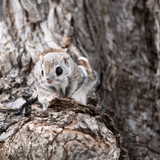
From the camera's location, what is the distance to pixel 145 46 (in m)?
4.93

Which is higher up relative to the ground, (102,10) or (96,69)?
(102,10)

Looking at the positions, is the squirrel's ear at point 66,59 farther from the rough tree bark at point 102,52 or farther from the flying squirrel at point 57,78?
the rough tree bark at point 102,52

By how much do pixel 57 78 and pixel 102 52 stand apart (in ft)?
4.94

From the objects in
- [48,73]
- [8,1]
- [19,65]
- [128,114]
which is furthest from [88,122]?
[8,1]

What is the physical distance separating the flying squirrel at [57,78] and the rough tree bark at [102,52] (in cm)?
18

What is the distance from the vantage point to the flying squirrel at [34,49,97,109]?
302cm

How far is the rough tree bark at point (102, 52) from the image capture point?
3.52 meters

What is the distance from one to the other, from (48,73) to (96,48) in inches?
56.4

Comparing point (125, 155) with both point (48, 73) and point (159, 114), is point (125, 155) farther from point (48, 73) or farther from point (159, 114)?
point (159, 114)

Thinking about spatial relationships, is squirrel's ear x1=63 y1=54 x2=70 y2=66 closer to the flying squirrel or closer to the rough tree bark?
the flying squirrel

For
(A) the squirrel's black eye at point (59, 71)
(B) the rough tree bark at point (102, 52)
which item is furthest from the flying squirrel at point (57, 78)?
(B) the rough tree bark at point (102, 52)

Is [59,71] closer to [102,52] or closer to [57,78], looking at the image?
[57,78]

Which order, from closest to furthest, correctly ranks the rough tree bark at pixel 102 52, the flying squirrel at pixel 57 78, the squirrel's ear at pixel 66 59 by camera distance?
1. the flying squirrel at pixel 57 78
2. the squirrel's ear at pixel 66 59
3. the rough tree bark at pixel 102 52

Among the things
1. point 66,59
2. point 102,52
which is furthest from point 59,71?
point 102,52
